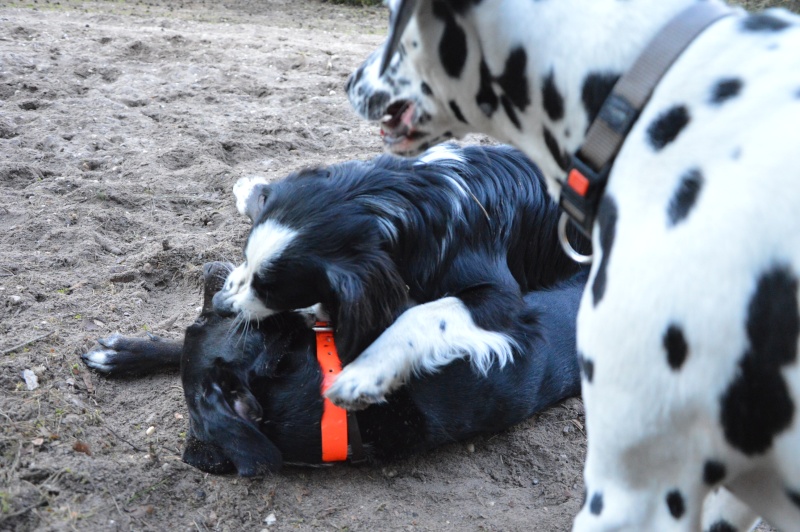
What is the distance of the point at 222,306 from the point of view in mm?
3324

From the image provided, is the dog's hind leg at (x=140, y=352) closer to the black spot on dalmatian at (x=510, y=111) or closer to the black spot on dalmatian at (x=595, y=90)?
the black spot on dalmatian at (x=510, y=111)

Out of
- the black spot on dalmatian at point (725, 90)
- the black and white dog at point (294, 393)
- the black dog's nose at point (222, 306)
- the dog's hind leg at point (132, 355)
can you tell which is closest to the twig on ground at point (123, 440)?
the black and white dog at point (294, 393)

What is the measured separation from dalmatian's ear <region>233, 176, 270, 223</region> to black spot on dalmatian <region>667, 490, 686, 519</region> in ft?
8.15

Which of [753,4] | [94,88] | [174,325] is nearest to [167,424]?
[174,325]

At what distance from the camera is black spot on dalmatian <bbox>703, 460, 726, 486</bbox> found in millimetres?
1582

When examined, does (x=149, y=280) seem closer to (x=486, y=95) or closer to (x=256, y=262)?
(x=256, y=262)

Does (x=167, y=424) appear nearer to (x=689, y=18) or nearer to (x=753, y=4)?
(x=689, y=18)

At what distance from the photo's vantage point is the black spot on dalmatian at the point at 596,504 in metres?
1.74

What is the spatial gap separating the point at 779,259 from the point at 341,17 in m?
11.0

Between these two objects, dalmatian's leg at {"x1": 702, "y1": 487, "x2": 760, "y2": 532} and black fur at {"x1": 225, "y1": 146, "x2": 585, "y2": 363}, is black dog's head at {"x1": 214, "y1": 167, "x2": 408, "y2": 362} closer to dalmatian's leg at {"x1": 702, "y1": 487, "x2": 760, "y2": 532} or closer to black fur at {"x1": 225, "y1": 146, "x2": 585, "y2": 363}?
black fur at {"x1": 225, "y1": 146, "x2": 585, "y2": 363}

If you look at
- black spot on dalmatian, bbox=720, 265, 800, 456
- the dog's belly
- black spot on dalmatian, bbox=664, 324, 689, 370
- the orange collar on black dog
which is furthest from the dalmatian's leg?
the orange collar on black dog

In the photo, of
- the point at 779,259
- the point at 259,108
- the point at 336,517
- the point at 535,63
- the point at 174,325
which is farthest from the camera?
the point at 259,108

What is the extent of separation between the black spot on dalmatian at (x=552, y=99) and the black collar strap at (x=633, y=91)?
13 cm

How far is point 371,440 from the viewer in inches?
126
